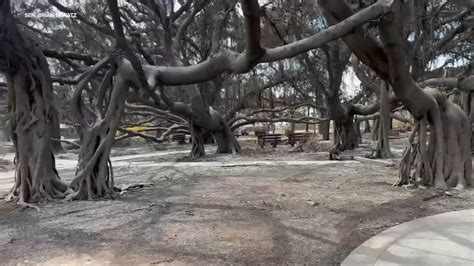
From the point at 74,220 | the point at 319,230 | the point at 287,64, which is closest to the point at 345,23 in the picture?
the point at 319,230

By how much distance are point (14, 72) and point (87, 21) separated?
4920 mm

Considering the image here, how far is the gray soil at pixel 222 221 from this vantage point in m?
4.38

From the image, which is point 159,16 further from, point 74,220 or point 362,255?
point 362,255

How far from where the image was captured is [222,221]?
228 inches

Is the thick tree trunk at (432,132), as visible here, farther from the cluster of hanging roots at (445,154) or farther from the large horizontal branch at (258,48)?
the large horizontal branch at (258,48)

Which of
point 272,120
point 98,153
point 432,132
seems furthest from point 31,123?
point 272,120

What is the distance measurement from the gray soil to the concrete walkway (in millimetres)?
A: 230

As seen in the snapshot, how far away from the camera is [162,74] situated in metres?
8.49

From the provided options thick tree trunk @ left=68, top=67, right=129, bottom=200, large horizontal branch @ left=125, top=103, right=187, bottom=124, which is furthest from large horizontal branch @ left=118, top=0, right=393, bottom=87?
large horizontal branch @ left=125, top=103, right=187, bottom=124

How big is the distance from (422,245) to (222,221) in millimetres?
2460

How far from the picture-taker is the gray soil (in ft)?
14.4

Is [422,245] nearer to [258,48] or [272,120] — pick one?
[258,48]

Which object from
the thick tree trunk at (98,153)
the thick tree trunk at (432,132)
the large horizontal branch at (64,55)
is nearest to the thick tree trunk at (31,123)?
the thick tree trunk at (98,153)

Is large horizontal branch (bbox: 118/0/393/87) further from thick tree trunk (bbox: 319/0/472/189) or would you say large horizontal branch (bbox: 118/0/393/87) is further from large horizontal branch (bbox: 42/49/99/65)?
large horizontal branch (bbox: 42/49/99/65)
